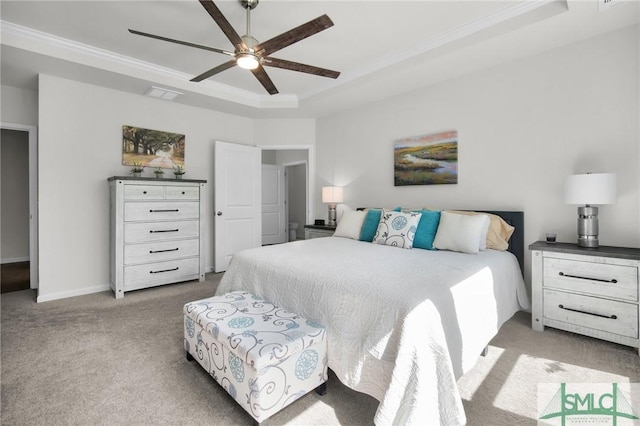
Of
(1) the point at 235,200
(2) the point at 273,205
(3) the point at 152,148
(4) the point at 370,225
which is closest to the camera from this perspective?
(4) the point at 370,225

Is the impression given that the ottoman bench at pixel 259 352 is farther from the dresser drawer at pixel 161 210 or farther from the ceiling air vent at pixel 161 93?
the ceiling air vent at pixel 161 93

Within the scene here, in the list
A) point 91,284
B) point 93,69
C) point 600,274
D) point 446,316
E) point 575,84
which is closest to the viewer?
point 446,316

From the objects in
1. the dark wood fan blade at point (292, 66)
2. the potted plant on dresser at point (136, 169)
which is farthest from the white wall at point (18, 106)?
the dark wood fan blade at point (292, 66)

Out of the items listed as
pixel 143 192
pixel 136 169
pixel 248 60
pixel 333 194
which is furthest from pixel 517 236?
pixel 136 169

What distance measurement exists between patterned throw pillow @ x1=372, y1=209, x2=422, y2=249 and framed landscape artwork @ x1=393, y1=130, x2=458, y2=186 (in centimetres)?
83

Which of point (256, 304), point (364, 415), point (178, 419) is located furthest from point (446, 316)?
point (178, 419)

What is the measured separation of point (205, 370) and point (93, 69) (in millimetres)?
3267

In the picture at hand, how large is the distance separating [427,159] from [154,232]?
11.2 ft

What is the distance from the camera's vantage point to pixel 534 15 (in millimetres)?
2359

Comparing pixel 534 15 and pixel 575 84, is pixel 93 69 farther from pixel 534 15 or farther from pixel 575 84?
pixel 575 84

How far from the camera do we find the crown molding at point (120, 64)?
9.09ft

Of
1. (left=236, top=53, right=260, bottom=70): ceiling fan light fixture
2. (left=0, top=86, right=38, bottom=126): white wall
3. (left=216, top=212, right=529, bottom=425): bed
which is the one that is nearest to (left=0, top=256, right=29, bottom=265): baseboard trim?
(left=0, top=86, right=38, bottom=126): white wall

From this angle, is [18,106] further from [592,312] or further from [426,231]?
[592,312]

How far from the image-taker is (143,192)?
358 centimetres
